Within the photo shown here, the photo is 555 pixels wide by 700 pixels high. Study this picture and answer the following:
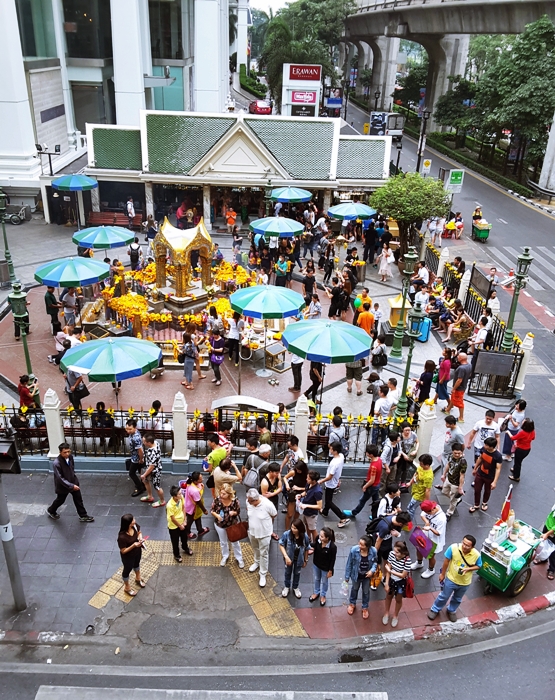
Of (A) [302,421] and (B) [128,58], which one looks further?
(B) [128,58]

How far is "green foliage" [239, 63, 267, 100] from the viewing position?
78562 mm

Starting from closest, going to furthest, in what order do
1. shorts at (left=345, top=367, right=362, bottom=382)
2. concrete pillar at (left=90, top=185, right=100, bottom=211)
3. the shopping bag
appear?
the shopping bag → shorts at (left=345, top=367, right=362, bottom=382) → concrete pillar at (left=90, top=185, right=100, bottom=211)

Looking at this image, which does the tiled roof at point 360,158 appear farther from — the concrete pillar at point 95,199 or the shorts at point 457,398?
the shorts at point 457,398

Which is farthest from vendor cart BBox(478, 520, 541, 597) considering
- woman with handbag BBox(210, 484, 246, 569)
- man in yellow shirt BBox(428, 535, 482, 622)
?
woman with handbag BBox(210, 484, 246, 569)

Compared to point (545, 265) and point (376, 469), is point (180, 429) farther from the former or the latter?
point (545, 265)

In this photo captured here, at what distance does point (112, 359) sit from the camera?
11.3 metres

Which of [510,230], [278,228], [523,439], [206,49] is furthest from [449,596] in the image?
[206,49]

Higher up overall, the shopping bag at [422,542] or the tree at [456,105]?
the tree at [456,105]

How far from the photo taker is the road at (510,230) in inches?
1006

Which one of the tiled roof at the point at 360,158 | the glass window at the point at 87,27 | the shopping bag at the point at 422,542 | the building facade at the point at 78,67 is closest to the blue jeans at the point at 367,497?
the shopping bag at the point at 422,542

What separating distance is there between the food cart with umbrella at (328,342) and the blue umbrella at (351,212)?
10623 mm

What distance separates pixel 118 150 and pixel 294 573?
77.5 feet

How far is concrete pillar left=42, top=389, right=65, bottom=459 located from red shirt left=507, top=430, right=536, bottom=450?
865 cm

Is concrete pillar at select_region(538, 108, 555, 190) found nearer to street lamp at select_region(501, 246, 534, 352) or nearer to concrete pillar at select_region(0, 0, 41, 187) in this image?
street lamp at select_region(501, 246, 534, 352)
